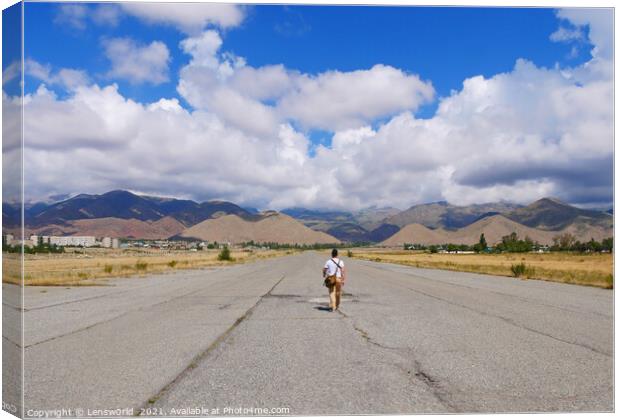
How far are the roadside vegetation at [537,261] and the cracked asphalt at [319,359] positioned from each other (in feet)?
8.34

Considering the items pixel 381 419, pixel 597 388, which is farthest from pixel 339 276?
pixel 381 419

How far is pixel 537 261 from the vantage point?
75688 millimetres

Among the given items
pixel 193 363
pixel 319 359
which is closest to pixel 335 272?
pixel 319 359

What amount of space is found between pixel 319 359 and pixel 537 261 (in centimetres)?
7475

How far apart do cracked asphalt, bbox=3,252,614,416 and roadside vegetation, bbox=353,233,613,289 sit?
2542mm

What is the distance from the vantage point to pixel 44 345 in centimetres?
993

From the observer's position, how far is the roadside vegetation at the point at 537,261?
3400cm

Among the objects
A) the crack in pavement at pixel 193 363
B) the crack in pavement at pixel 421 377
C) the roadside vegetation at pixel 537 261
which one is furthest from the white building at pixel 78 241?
the crack in pavement at pixel 421 377

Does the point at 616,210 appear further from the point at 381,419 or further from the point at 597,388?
the point at 381,419

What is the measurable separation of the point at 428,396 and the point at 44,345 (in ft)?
24.2

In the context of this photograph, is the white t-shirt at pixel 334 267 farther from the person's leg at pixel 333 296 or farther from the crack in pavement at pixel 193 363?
the crack in pavement at pixel 193 363

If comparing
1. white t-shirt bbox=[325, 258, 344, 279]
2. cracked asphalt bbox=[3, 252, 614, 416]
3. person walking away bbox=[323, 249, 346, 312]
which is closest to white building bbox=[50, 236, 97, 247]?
person walking away bbox=[323, 249, 346, 312]

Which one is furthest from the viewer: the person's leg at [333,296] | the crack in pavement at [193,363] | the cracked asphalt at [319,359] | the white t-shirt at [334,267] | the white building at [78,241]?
the white building at [78,241]

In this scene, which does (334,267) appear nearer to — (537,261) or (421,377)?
(421,377)
